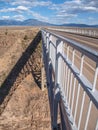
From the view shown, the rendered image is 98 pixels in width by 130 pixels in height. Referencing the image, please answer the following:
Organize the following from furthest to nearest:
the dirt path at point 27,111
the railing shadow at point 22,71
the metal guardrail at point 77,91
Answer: the railing shadow at point 22,71, the dirt path at point 27,111, the metal guardrail at point 77,91

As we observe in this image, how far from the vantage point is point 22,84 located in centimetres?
5041

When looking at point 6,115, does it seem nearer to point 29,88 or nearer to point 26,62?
point 29,88

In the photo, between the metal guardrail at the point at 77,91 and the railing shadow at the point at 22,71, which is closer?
the metal guardrail at the point at 77,91

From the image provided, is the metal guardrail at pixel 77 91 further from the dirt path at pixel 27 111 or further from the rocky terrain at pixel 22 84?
the rocky terrain at pixel 22 84

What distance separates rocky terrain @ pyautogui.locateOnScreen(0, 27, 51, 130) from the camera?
40.9 m

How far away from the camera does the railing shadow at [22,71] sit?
1961 inches

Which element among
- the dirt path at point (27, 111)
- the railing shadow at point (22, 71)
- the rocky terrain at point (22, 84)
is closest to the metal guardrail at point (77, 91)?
the dirt path at point (27, 111)

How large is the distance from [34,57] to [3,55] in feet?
20.4

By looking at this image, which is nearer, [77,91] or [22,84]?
[77,91]

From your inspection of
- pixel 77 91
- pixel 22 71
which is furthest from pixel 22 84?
pixel 77 91

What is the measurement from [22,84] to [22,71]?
4.14 m

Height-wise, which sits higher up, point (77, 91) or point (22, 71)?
point (77, 91)

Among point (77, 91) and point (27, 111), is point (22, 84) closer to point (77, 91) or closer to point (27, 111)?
point (27, 111)

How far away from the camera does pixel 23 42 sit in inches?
2315
